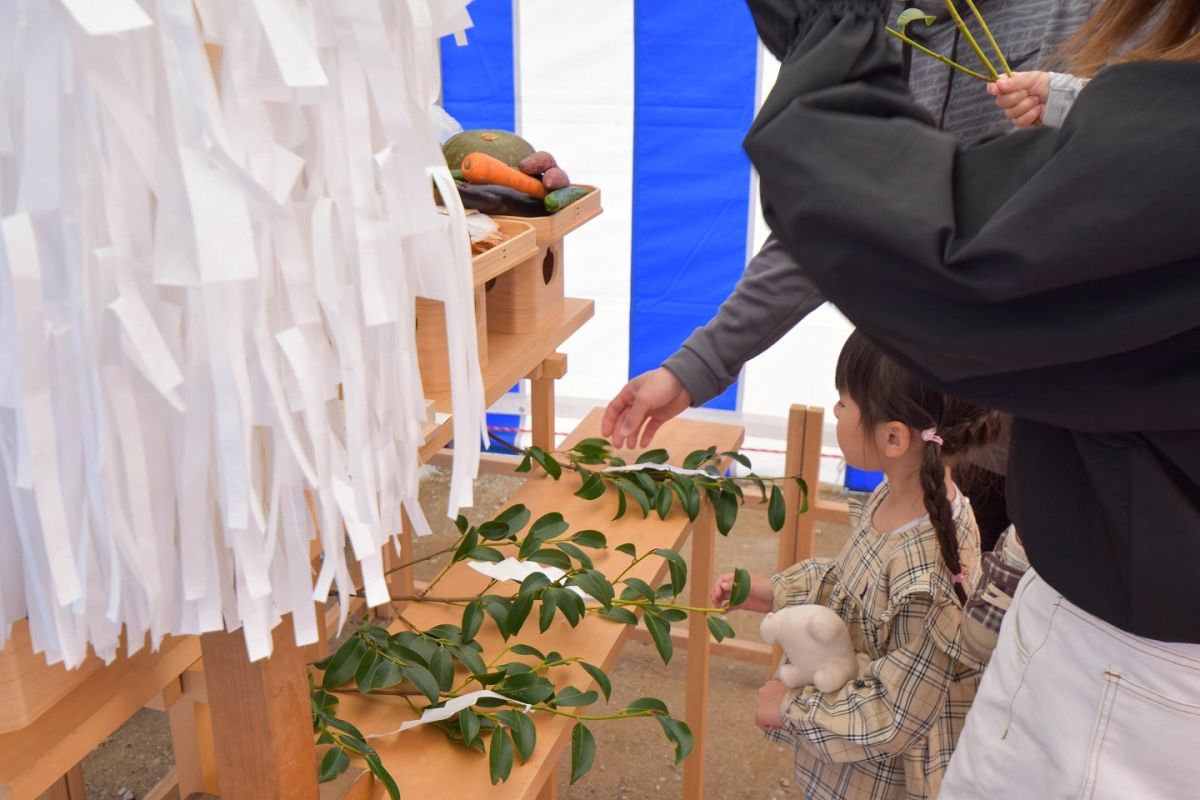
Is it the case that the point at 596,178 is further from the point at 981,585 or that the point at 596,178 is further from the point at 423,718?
the point at 423,718

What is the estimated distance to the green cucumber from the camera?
1333 millimetres

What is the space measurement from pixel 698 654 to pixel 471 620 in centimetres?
76

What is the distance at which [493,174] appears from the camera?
1291mm

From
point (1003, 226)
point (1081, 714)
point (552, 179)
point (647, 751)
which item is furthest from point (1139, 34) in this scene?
point (647, 751)

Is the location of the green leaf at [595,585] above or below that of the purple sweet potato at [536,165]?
below

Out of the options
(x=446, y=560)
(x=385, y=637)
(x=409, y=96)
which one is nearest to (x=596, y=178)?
(x=446, y=560)

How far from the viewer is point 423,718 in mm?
874

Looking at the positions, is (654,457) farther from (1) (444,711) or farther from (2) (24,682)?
(2) (24,682)

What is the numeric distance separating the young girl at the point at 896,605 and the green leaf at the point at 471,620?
530mm

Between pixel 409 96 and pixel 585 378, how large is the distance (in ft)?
7.44

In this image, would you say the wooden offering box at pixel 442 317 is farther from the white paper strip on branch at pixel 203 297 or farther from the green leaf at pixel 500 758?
the white paper strip on branch at pixel 203 297

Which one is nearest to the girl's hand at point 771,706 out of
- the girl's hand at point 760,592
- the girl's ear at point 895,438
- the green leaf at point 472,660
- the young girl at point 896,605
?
the young girl at point 896,605

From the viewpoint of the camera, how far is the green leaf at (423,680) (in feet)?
2.84

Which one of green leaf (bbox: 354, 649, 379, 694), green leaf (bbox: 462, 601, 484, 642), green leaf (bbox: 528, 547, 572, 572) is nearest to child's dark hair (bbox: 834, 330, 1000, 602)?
green leaf (bbox: 528, 547, 572, 572)
